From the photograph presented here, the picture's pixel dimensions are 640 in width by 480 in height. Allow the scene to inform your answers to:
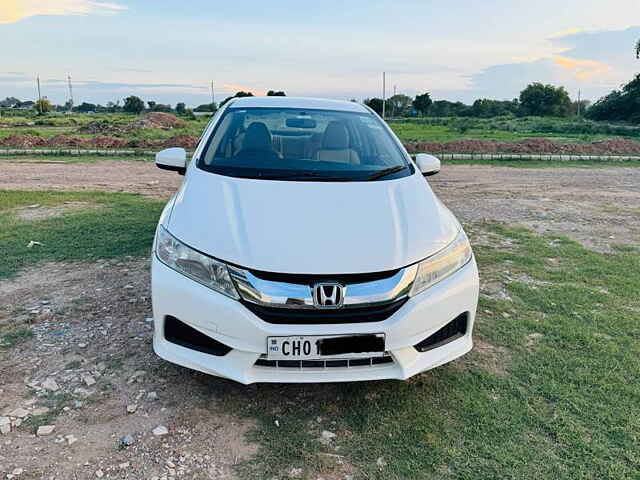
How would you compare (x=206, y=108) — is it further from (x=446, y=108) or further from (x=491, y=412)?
(x=491, y=412)

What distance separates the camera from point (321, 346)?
2.21 meters

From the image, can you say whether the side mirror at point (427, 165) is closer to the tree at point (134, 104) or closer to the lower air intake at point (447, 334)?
the lower air intake at point (447, 334)

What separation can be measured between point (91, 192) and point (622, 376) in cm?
769

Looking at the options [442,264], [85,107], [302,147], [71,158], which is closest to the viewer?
[442,264]

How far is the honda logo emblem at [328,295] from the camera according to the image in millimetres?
2207

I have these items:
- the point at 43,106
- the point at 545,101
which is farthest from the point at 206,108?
the point at 545,101

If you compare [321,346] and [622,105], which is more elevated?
[622,105]

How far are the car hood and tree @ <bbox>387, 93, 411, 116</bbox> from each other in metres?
46.5

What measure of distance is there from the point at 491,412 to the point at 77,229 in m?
4.97

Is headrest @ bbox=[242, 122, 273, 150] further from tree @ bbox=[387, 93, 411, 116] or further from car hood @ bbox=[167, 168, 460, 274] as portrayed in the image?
tree @ bbox=[387, 93, 411, 116]

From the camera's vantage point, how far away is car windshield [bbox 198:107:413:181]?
10.3 feet

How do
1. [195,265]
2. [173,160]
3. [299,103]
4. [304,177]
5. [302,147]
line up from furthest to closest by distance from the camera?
[299,103], [173,160], [302,147], [304,177], [195,265]

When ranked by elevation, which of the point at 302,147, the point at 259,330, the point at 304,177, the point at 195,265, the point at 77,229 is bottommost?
the point at 77,229

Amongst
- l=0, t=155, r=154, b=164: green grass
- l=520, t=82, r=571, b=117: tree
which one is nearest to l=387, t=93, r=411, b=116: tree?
l=520, t=82, r=571, b=117: tree
